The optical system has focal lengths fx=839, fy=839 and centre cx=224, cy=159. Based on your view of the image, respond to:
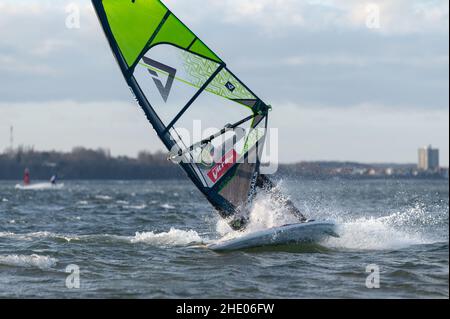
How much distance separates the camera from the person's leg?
14266 mm

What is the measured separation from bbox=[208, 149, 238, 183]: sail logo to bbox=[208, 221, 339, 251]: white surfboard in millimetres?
1107

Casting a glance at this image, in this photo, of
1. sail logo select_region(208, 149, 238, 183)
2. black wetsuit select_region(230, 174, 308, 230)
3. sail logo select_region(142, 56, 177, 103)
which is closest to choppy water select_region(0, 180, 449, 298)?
black wetsuit select_region(230, 174, 308, 230)

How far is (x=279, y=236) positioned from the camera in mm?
13758

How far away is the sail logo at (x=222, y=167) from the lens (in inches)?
554

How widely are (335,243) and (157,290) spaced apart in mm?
4717

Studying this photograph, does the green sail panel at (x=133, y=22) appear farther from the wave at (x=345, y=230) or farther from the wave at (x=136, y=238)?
the wave at (x=136, y=238)

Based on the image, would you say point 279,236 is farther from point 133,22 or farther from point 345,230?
point 133,22

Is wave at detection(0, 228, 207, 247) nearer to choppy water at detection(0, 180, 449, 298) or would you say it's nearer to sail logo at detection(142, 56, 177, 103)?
choppy water at detection(0, 180, 449, 298)

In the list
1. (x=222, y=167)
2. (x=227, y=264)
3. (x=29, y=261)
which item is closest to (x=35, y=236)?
(x=29, y=261)

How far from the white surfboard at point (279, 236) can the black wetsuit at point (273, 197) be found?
1.79 feet

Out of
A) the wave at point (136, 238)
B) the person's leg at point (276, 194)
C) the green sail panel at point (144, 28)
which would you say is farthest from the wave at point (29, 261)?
the person's leg at point (276, 194)

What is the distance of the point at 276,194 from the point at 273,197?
73 mm

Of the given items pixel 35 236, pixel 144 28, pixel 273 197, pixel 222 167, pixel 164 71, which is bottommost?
pixel 35 236
